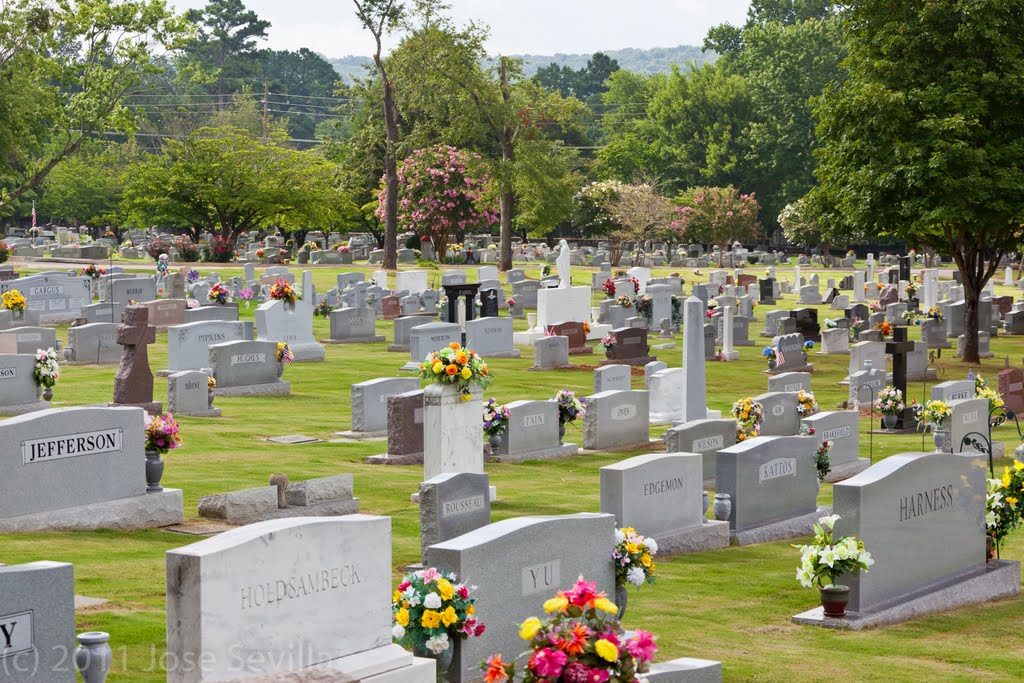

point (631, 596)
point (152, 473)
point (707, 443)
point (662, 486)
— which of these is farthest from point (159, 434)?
point (707, 443)

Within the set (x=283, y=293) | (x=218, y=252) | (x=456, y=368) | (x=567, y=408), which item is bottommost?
(x=567, y=408)

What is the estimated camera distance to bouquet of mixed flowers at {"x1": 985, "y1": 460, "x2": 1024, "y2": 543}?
45.5 ft

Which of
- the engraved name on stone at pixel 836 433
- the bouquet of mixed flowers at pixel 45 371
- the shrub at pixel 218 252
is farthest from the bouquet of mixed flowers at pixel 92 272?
the engraved name on stone at pixel 836 433

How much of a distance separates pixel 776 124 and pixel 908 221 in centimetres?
5859

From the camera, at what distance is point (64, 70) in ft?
191

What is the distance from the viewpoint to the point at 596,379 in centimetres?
2455

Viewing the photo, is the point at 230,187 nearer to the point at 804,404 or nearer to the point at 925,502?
the point at 804,404

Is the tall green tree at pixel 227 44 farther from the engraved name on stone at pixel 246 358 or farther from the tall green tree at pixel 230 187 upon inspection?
the engraved name on stone at pixel 246 358

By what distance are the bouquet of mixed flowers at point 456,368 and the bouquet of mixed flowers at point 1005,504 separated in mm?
5174

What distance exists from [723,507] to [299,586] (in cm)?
712

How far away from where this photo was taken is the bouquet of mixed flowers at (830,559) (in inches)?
460

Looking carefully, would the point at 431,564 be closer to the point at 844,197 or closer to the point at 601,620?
the point at 601,620

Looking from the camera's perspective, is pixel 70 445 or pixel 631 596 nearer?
pixel 631 596

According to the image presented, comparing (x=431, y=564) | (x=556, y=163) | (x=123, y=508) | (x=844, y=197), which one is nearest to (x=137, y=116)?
(x=556, y=163)
